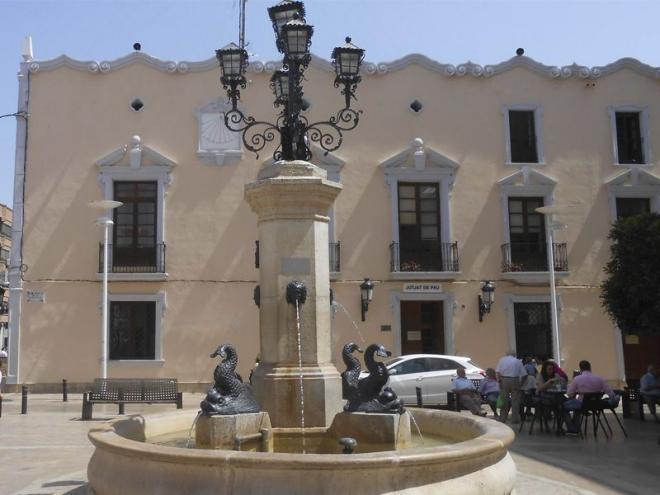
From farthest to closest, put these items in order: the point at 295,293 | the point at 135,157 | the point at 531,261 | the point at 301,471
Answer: the point at 531,261, the point at 135,157, the point at 295,293, the point at 301,471

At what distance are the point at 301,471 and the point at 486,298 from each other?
1836 centimetres

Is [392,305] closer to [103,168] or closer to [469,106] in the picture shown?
[469,106]

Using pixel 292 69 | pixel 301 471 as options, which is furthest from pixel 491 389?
pixel 301 471

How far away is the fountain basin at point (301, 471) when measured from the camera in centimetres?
495

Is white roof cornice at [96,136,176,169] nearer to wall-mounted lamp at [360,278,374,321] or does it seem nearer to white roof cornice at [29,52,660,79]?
white roof cornice at [29,52,660,79]

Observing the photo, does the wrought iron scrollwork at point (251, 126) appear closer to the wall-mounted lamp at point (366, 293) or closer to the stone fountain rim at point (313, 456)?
the stone fountain rim at point (313, 456)

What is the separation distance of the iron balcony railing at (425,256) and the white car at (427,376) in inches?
208

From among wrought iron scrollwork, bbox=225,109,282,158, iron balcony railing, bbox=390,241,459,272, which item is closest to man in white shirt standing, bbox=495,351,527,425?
wrought iron scrollwork, bbox=225,109,282,158

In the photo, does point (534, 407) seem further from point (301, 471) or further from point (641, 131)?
point (641, 131)

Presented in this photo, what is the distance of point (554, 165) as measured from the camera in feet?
79.1

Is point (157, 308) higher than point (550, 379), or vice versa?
point (157, 308)

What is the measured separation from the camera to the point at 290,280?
25.5 ft

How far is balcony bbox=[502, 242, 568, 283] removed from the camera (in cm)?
2273

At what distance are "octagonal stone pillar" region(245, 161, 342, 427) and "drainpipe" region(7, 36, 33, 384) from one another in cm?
1618
